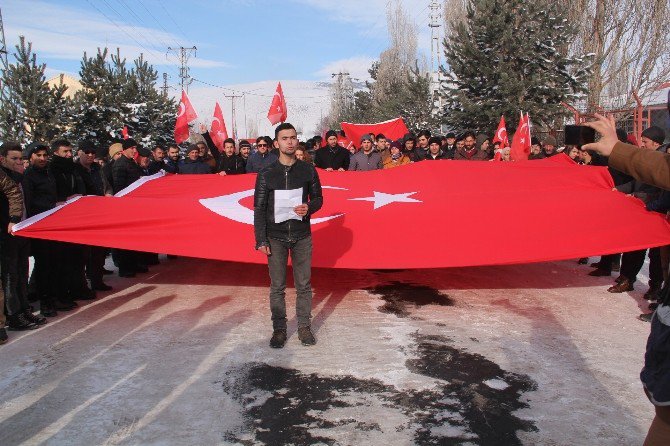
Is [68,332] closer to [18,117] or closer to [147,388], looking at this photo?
[147,388]

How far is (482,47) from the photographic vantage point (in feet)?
54.3

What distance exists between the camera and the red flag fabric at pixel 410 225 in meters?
5.65

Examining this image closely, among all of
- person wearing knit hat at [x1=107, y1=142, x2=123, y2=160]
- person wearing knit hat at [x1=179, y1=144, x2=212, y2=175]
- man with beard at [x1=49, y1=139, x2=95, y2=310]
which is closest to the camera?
man with beard at [x1=49, y1=139, x2=95, y2=310]

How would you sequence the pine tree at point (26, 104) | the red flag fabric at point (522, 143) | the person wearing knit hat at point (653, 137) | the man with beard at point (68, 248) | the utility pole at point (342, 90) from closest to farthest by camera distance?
the person wearing knit hat at point (653, 137) → the man with beard at point (68, 248) → the red flag fabric at point (522, 143) → the pine tree at point (26, 104) → the utility pole at point (342, 90)

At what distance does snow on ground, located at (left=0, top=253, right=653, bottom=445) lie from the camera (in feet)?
10.6

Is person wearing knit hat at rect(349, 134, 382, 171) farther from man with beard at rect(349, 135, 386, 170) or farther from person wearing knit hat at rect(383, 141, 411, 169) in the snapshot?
person wearing knit hat at rect(383, 141, 411, 169)

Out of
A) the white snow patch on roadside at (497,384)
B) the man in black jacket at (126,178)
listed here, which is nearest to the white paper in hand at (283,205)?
the white snow patch on roadside at (497,384)

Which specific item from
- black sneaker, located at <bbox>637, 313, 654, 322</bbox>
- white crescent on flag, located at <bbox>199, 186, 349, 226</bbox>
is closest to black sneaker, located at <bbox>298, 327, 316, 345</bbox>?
white crescent on flag, located at <bbox>199, 186, 349, 226</bbox>

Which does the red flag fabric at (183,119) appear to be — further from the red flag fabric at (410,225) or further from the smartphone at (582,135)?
the smartphone at (582,135)

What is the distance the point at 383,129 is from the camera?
18.9m

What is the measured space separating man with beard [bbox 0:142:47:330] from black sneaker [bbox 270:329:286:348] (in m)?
2.38

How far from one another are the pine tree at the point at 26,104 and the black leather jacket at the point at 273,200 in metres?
13.2

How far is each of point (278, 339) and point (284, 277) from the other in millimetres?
505

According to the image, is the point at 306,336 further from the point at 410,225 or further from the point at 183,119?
the point at 183,119
